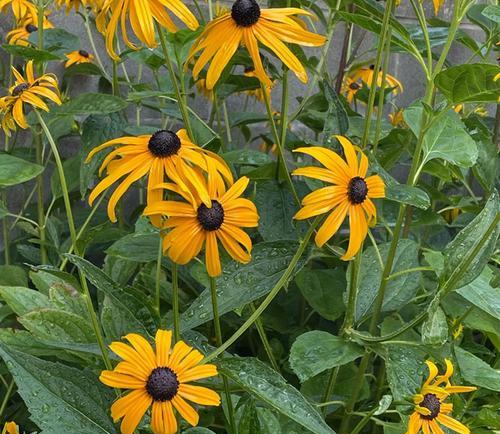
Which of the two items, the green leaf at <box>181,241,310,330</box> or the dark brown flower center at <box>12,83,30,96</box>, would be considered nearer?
the green leaf at <box>181,241,310,330</box>

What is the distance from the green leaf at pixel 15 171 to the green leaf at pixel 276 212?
25cm

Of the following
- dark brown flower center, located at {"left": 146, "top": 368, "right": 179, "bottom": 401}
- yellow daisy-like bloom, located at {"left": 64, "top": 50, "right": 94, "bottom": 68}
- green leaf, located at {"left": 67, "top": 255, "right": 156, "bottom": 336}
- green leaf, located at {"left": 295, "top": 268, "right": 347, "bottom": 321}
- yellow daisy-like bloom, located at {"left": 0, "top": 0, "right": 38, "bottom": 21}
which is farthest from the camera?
yellow daisy-like bloom, located at {"left": 64, "top": 50, "right": 94, "bottom": 68}

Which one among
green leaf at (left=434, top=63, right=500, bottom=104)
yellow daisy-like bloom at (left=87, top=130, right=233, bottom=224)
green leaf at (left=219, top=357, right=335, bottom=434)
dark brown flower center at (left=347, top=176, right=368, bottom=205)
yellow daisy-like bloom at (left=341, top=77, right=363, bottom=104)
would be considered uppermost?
green leaf at (left=434, top=63, right=500, bottom=104)

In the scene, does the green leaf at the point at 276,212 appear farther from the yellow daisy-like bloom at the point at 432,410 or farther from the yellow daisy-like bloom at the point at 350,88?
the yellow daisy-like bloom at the point at 350,88

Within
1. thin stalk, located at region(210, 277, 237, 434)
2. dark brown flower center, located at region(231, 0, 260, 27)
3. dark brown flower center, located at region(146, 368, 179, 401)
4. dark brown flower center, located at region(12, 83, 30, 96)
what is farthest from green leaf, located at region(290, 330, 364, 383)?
dark brown flower center, located at region(12, 83, 30, 96)

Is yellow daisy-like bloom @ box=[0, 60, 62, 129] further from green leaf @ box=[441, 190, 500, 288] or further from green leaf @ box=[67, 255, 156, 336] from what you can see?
green leaf @ box=[441, 190, 500, 288]

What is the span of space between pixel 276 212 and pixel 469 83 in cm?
26

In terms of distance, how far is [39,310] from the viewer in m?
0.66

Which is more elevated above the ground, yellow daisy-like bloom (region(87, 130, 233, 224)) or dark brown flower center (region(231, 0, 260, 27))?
dark brown flower center (region(231, 0, 260, 27))

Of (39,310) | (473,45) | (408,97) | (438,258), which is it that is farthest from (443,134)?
(408,97)

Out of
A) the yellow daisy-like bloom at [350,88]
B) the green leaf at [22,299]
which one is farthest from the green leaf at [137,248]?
the yellow daisy-like bloom at [350,88]

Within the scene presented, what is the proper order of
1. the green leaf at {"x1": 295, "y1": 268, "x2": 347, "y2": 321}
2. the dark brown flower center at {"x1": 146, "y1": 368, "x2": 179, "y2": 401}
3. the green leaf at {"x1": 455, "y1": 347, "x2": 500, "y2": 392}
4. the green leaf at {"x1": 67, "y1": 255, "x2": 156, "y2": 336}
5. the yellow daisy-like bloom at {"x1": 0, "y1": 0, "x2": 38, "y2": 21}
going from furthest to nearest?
1. the yellow daisy-like bloom at {"x1": 0, "y1": 0, "x2": 38, "y2": 21}
2. the green leaf at {"x1": 295, "y1": 268, "x2": 347, "y2": 321}
3. the green leaf at {"x1": 455, "y1": 347, "x2": 500, "y2": 392}
4. the green leaf at {"x1": 67, "y1": 255, "x2": 156, "y2": 336}
5. the dark brown flower center at {"x1": 146, "y1": 368, "x2": 179, "y2": 401}

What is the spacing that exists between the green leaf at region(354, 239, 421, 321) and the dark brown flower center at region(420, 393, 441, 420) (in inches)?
6.5

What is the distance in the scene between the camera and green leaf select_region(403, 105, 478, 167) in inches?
29.0
